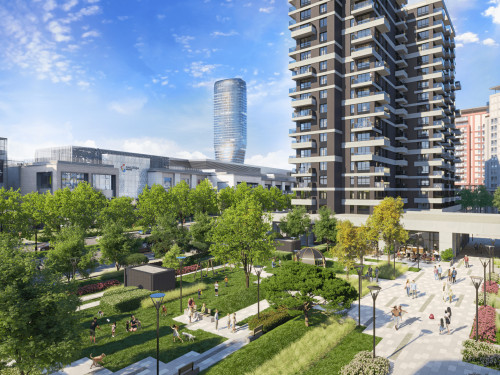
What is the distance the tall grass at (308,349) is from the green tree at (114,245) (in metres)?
25.4

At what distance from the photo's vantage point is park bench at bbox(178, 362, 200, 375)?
1730 centimetres

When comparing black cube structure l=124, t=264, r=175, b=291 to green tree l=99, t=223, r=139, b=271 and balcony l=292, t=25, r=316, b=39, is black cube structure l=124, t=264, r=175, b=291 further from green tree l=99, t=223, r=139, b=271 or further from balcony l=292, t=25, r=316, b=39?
balcony l=292, t=25, r=316, b=39

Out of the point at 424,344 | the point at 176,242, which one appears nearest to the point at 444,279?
the point at 424,344

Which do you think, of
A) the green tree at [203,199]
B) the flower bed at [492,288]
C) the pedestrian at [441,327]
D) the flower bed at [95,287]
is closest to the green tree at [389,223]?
the flower bed at [492,288]

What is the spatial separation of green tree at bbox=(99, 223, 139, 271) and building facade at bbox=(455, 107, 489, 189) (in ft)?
522

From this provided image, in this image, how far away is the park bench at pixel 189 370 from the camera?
1730cm

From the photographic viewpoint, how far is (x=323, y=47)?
212 ft

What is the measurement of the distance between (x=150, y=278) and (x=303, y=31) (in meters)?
56.4

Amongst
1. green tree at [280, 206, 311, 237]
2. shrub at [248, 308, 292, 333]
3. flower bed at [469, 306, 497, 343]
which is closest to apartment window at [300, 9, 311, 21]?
green tree at [280, 206, 311, 237]

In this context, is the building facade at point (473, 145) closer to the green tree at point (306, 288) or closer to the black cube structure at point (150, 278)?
→ the green tree at point (306, 288)

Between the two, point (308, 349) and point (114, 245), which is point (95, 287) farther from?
point (308, 349)

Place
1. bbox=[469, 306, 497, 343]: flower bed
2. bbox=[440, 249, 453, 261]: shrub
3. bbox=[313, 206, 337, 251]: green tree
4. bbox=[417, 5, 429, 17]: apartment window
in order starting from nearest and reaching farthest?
1. bbox=[469, 306, 497, 343]: flower bed
2. bbox=[440, 249, 453, 261]: shrub
3. bbox=[313, 206, 337, 251]: green tree
4. bbox=[417, 5, 429, 17]: apartment window

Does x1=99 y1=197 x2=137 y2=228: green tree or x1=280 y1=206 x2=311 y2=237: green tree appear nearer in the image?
x1=280 y1=206 x2=311 y2=237: green tree

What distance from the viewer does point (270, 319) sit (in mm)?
24438
